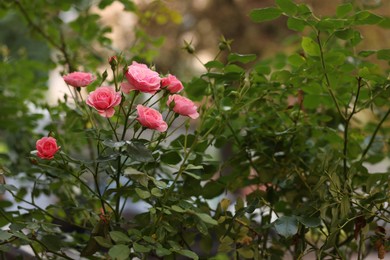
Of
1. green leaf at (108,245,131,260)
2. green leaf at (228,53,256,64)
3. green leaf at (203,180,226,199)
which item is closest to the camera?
green leaf at (108,245,131,260)

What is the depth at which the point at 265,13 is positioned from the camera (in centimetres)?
104

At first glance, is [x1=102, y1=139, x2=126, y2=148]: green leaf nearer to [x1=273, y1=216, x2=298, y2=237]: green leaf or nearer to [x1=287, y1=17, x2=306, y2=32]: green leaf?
[x1=273, y1=216, x2=298, y2=237]: green leaf

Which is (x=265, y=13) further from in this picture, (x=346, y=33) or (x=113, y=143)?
(x=113, y=143)

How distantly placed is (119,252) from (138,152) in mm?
152

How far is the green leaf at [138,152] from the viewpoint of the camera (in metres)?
0.89

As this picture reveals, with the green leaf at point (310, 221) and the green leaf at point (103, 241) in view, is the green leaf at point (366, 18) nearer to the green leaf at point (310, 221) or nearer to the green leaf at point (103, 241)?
the green leaf at point (310, 221)

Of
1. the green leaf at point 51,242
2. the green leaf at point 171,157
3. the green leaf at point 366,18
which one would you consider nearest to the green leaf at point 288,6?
the green leaf at point 366,18

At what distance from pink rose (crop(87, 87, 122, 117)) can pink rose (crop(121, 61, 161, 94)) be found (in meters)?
0.02

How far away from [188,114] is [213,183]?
0.29 meters

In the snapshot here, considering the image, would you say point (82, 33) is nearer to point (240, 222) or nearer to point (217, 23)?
point (240, 222)

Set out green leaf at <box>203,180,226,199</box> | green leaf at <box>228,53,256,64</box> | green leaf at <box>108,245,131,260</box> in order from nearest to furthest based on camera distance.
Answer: green leaf at <box>108,245,131,260</box>, green leaf at <box>228,53,256,64</box>, green leaf at <box>203,180,226,199</box>

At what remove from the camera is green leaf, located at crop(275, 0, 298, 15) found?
1.01m

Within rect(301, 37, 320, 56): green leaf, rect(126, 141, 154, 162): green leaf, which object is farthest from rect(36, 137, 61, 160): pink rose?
rect(301, 37, 320, 56): green leaf

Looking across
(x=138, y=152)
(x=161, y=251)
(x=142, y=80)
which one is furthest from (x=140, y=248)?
(x=142, y=80)
